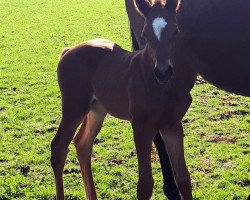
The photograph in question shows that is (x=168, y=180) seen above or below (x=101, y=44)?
below

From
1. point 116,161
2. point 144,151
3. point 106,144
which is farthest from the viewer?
point 106,144

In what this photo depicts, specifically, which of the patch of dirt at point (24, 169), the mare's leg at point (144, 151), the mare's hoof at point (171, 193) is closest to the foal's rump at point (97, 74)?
the mare's leg at point (144, 151)

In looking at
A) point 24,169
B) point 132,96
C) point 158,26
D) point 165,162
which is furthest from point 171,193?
point 158,26

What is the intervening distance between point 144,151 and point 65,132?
0.89 meters

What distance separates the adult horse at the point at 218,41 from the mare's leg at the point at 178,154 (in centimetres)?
51

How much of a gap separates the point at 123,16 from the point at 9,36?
511 centimetres

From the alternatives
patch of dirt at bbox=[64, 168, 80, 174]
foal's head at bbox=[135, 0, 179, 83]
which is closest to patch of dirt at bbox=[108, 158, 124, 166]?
patch of dirt at bbox=[64, 168, 80, 174]

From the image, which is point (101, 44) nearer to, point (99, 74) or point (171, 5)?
point (99, 74)

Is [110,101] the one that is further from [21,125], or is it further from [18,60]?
[18,60]

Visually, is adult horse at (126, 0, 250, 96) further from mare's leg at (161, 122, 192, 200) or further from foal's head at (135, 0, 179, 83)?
mare's leg at (161, 122, 192, 200)

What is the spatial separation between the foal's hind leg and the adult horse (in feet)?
3.16

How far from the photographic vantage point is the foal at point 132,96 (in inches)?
118

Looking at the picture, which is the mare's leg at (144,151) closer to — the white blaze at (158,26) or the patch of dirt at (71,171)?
the white blaze at (158,26)

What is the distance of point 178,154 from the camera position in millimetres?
3326
